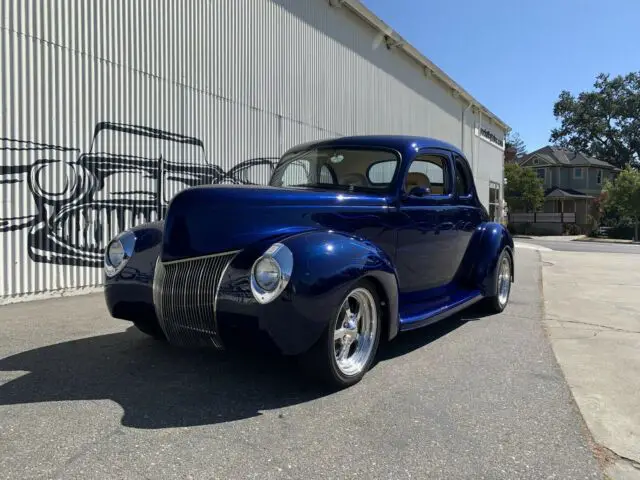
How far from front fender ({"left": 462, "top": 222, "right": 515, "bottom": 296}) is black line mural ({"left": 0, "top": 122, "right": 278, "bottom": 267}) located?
17.2 ft

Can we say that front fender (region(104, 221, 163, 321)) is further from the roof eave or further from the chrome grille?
the roof eave

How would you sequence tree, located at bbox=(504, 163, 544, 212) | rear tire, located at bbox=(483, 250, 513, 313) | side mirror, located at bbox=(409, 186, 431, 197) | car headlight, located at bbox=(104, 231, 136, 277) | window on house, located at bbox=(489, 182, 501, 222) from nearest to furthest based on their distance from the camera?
car headlight, located at bbox=(104, 231, 136, 277)
side mirror, located at bbox=(409, 186, 431, 197)
rear tire, located at bbox=(483, 250, 513, 313)
window on house, located at bbox=(489, 182, 501, 222)
tree, located at bbox=(504, 163, 544, 212)

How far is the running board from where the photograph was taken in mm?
4281

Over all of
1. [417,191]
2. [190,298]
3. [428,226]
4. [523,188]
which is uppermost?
[523,188]

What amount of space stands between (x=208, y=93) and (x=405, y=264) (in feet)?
21.6

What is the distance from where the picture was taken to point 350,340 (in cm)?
385

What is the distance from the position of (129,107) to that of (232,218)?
565cm

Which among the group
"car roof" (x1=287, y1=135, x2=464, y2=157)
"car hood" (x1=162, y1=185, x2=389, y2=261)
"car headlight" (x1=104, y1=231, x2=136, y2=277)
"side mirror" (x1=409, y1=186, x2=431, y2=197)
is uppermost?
"car roof" (x1=287, y1=135, x2=464, y2=157)

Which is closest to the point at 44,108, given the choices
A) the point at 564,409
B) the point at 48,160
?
the point at 48,160

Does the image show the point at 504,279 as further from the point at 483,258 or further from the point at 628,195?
the point at 628,195

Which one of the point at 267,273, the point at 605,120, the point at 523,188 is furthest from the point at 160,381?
the point at 605,120

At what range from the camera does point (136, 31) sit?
27.6 ft

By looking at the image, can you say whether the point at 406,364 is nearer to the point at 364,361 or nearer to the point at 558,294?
the point at 364,361

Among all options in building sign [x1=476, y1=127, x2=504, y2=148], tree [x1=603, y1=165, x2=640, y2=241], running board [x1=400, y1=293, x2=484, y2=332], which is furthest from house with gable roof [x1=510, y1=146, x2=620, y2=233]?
running board [x1=400, y1=293, x2=484, y2=332]
